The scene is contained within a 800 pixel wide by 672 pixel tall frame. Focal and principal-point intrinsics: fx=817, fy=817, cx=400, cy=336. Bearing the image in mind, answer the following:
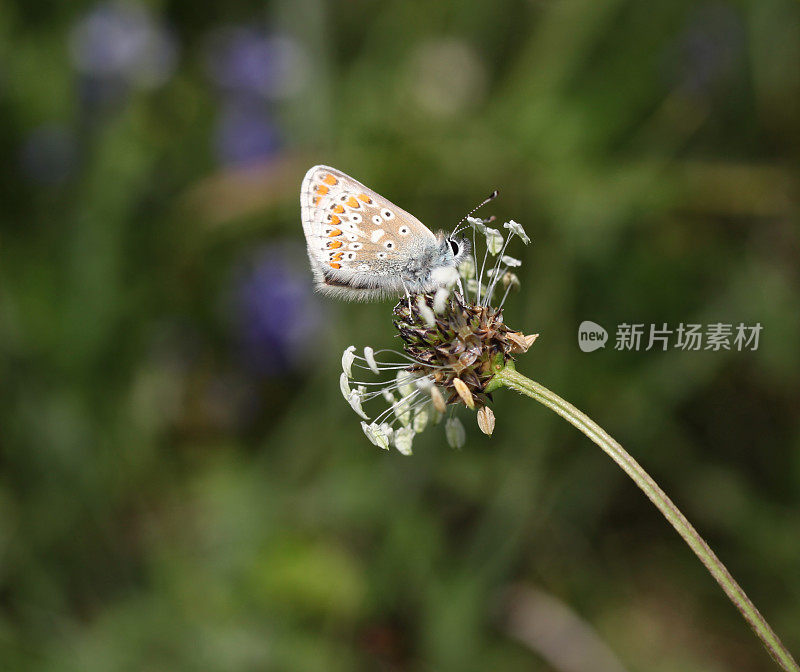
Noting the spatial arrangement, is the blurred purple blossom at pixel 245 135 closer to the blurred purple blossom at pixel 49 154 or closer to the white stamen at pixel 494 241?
the blurred purple blossom at pixel 49 154

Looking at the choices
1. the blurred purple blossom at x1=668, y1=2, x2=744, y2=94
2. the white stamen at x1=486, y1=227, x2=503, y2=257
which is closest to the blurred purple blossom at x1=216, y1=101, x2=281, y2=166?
the blurred purple blossom at x1=668, y1=2, x2=744, y2=94

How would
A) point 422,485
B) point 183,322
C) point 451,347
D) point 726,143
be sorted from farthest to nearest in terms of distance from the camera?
point 183,322
point 726,143
point 422,485
point 451,347

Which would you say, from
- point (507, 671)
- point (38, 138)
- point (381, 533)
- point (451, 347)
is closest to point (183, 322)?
point (38, 138)

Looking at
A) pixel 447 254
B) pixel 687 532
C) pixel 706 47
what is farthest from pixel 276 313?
pixel 687 532

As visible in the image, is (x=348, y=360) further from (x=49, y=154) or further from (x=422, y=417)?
(x=49, y=154)

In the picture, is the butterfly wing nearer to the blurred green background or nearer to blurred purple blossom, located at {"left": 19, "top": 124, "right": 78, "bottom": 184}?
the blurred green background

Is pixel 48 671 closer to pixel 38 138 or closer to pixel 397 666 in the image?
pixel 397 666

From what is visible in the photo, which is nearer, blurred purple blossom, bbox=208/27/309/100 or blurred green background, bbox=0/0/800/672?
blurred green background, bbox=0/0/800/672
